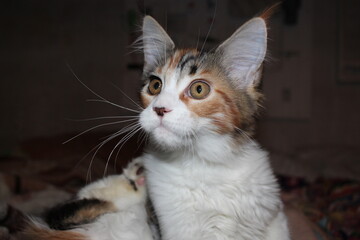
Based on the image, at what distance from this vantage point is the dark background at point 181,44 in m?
2.60

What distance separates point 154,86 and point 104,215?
1.46 feet

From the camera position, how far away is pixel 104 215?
1074 millimetres

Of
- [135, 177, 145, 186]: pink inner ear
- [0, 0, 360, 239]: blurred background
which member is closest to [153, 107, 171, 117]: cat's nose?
[135, 177, 145, 186]: pink inner ear

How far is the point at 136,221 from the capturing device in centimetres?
105

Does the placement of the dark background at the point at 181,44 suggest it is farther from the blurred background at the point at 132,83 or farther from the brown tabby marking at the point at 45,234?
the brown tabby marking at the point at 45,234

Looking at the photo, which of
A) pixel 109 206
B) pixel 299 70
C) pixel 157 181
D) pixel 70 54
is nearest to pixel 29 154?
pixel 70 54

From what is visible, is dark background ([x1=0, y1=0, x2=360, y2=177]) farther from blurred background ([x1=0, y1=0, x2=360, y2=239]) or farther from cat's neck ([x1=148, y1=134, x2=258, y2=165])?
cat's neck ([x1=148, y1=134, x2=258, y2=165])

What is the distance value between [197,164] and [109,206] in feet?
1.16

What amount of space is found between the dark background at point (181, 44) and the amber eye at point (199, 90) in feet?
5.47

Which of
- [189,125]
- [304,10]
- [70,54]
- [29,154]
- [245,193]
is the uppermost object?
[304,10]

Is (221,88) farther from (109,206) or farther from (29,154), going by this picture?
(29,154)

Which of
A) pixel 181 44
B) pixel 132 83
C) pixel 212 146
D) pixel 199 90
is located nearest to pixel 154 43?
pixel 199 90

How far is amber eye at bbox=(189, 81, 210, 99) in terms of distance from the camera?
988mm

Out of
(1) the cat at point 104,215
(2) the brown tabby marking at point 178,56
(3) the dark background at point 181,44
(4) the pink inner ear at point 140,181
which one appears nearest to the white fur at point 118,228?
(1) the cat at point 104,215
